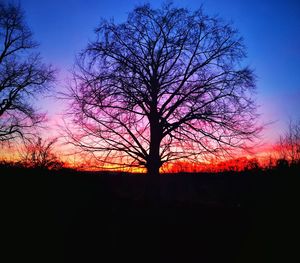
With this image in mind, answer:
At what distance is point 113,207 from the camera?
293 inches

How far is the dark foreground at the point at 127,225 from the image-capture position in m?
5.43

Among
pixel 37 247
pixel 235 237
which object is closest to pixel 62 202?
pixel 37 247

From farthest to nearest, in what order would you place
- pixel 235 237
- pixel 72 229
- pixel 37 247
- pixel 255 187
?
pixel 255 187, pixel 235 237, pixel 72 229, pixel 37 247

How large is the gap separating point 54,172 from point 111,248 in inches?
87.4

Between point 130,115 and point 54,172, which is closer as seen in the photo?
point 54,172

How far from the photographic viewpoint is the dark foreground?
5426 millimetres

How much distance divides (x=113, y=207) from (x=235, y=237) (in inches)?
123

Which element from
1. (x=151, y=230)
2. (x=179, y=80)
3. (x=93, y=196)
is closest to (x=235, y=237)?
(x=151, y=230)

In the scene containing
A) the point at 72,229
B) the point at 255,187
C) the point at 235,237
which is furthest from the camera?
the point at 255,187

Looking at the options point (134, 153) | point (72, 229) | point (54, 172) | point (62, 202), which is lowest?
point (72, 229)

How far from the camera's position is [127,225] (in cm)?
726

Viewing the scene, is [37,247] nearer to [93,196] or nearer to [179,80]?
[93,196]

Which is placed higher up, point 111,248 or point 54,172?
point 54,172

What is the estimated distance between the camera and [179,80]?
40.8ft
